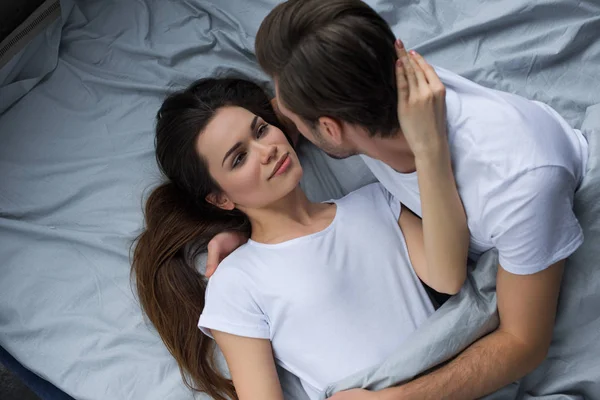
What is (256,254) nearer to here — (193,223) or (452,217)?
(193,223)

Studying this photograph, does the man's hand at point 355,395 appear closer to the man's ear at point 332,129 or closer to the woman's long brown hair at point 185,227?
the woman's long brown hair at point 185,227

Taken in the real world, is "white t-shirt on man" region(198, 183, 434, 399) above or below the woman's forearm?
below

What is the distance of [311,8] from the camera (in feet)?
3.42

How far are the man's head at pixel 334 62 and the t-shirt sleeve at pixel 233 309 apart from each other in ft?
1.36


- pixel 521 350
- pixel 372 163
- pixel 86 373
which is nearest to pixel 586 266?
pixel 521 350

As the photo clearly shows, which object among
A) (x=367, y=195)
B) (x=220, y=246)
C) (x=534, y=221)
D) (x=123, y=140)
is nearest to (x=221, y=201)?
(x=220, y=246)

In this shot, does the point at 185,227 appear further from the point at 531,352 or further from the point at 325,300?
the point at 531,352

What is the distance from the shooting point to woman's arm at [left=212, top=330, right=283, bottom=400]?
1309 millimetres

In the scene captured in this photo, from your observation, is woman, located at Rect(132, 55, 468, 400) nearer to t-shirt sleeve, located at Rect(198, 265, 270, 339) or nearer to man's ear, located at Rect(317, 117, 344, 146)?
t-shirt sleeve, located at Rect(198, 265, 270, 339)

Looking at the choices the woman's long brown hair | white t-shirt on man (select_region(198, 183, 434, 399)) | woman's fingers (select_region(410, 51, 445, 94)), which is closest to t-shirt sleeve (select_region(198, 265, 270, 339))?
white t-shirt on man (select_region(198, 183, 434, 399))

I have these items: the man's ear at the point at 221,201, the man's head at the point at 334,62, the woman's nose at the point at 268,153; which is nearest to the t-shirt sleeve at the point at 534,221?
the man's head at the point at 334,62

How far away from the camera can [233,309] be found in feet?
4.45

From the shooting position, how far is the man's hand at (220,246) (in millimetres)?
1447

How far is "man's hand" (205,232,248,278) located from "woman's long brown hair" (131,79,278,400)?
0.11ft
